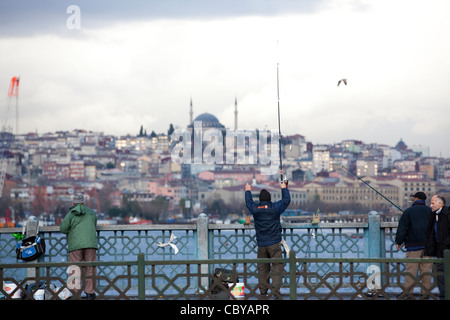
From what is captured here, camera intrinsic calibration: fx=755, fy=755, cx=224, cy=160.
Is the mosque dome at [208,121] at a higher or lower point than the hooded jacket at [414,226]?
higher

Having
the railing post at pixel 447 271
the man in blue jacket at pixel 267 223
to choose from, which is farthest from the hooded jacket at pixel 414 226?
the railing post at pixel 447 271

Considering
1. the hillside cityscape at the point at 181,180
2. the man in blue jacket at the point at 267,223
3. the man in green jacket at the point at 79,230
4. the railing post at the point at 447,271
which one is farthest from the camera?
the hillside cityscape at the point at 181,180

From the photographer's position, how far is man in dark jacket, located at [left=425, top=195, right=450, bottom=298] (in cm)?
593

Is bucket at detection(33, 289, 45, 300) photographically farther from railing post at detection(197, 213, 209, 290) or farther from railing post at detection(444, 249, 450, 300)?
railing post at detection(444, 249, 450, 300)

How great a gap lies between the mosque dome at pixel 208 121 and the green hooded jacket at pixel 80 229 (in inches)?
4480

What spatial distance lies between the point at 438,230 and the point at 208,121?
117 m

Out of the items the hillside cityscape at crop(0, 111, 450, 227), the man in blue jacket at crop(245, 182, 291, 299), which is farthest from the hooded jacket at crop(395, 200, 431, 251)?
the hillside cityscape at crop(0, 111, 450, 227)

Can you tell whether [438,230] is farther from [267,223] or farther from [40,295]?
[40,295]

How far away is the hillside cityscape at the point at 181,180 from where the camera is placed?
96.1 metres

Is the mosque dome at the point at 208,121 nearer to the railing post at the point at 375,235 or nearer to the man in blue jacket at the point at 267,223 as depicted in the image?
the railing post at the point at 375,235

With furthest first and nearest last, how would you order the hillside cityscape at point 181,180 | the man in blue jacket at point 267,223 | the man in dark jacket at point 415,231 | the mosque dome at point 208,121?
the mosque dome at point 208,121, the hillside cityscape at point 181,180, the man in blue jacket at point 267,223, the man in dark jacket at point 415,231

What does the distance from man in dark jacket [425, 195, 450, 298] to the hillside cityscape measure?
76099 millimetres

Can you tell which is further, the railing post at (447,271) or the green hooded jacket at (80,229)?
the green hooded jacket at (80,229)
